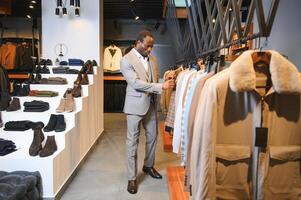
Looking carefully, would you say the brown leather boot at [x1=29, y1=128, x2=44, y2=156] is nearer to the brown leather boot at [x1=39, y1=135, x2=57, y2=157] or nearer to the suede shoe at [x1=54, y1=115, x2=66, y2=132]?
the brown leather boot at [x1=39, y1=135, x2=57, y2=157]

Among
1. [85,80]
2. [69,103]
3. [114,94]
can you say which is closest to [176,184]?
[69,103]

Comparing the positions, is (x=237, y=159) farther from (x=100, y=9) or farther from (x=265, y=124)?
(x=100, y=9)

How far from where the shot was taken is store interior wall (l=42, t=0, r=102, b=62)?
18.8 ft

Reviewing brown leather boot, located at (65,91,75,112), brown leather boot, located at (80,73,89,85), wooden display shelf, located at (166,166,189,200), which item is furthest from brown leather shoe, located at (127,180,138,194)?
brown leather boot, located at (80,73,89,85)

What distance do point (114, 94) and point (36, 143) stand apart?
7.05 m

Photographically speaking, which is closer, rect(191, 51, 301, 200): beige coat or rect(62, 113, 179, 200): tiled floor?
rect(191, 51, 301, 200): beige coat

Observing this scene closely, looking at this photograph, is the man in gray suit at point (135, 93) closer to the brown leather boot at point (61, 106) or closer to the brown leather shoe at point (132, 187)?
the brown leather shoe at point (132, 187)

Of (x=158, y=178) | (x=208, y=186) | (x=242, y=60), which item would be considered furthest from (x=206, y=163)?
(x=158, y=178)

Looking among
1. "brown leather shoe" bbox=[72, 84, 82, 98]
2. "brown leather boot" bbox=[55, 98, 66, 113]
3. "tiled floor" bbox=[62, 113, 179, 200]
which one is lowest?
"tiled floor" bbox=[62, 113, 179, 200]

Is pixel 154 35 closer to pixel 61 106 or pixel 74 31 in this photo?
pixel 74 31

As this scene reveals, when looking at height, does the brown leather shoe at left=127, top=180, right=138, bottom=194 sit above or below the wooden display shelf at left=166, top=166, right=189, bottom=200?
below

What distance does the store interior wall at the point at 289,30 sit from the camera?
11.6ft

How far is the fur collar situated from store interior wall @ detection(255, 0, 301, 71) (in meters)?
2.04

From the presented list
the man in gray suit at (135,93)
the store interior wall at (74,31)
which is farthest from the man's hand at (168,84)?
the store interior wall at (74,31)
